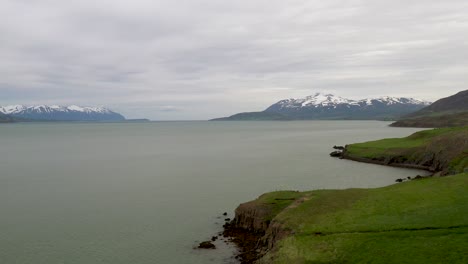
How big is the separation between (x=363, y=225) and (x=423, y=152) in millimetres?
69510

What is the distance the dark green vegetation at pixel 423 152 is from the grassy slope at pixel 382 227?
30265 mm

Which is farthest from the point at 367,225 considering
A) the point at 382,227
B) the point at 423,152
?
the point at 423,152

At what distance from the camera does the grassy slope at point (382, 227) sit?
27.9 m

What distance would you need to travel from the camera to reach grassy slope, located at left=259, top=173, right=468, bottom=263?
27.9m

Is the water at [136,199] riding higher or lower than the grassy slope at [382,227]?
lower

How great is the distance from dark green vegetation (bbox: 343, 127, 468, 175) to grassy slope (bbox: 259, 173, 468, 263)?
3027cm

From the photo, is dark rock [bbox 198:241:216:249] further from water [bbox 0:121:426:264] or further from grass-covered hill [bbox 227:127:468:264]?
grass-covered hill [bbox 227:127:468:264]

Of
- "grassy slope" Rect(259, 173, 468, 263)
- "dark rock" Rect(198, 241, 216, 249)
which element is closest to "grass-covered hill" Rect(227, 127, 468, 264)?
"grassy slope" Rect(259, 173, 468, 263)

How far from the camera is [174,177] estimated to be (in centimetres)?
8638

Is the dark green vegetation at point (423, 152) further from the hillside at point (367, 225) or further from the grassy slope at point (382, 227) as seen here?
the grassy slope at point (382, 227)

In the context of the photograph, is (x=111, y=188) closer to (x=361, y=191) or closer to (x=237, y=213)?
(x=237, y=213)

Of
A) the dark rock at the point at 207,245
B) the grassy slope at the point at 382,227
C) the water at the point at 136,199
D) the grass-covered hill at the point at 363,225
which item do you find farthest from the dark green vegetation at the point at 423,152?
the dark rock at the point at 207,245

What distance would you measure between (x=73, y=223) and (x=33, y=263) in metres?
11.8

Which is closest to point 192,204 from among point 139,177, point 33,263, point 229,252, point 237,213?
point 237,213
